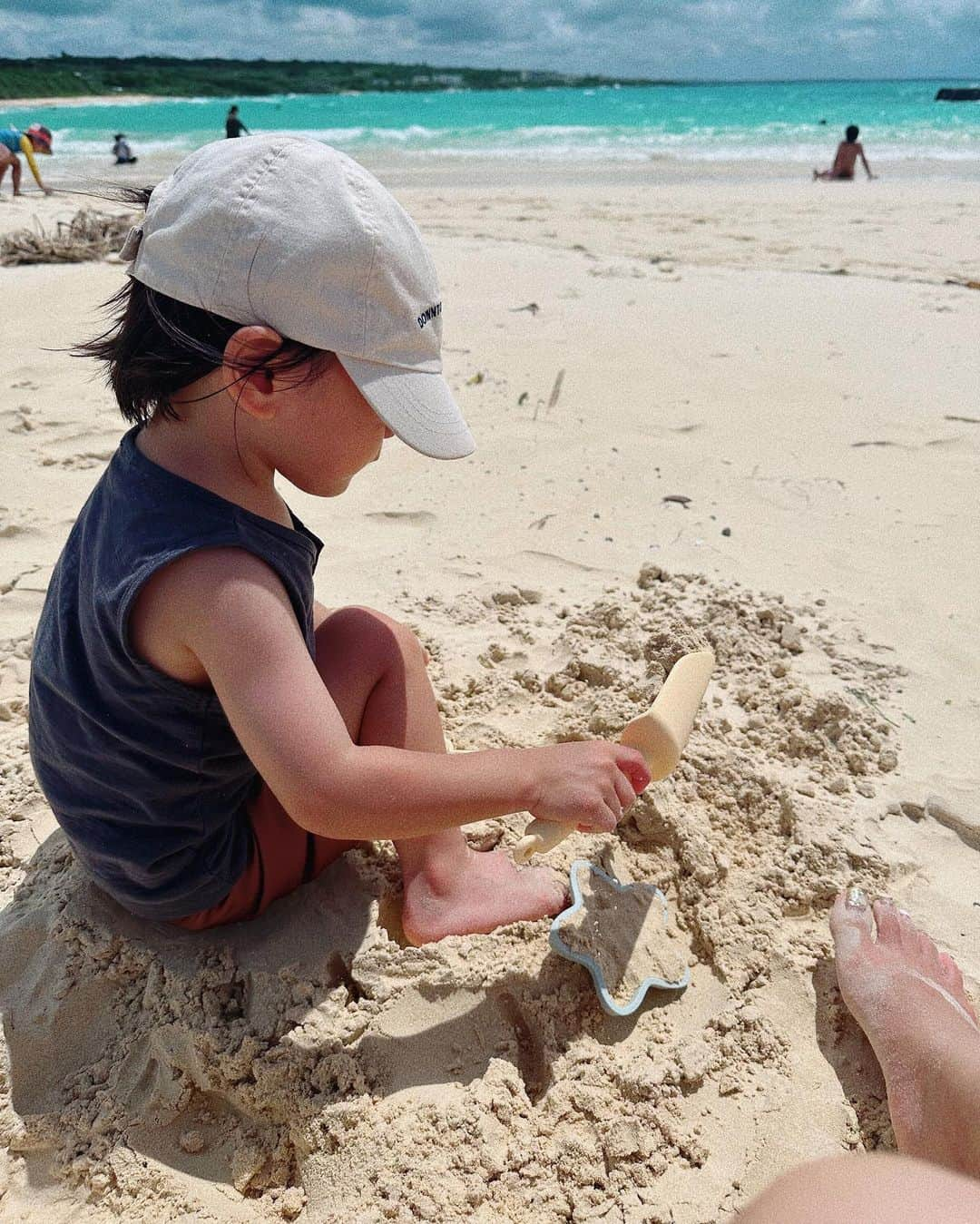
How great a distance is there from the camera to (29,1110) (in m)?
1.31

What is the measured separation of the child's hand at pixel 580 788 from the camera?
1256 millimetres

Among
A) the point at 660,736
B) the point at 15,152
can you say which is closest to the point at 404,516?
the point at 660,736

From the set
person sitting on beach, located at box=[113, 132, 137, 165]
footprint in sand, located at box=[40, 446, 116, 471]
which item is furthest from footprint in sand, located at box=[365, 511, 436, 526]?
person sitting on beach, located at box=[113, 132, 137, 165]

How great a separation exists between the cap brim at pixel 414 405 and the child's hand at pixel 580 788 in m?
0.43

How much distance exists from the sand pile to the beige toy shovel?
209mm

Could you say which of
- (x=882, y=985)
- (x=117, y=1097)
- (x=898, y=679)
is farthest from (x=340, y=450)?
(x=898, y=679)

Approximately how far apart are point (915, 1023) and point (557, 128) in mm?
23973

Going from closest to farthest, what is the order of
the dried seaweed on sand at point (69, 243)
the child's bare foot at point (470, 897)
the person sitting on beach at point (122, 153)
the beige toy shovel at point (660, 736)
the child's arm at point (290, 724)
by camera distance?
the child's arm at point (290, 724) → the beige toy shovel at point (660, 736) → the child's bare foot at point (470, 897) → the dried seaweed on sand at point (69, 243) → the person sitting on beach at point (122, 153)

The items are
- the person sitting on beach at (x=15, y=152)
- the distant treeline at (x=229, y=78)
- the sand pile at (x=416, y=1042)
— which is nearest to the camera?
the sand pile at (x=416, y=1042)

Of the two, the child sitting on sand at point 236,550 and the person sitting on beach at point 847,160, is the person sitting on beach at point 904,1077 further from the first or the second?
the person sitting on beach at point 847,160

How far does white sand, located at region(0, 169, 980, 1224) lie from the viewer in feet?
4.10

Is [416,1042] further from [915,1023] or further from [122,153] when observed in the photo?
[122,153]

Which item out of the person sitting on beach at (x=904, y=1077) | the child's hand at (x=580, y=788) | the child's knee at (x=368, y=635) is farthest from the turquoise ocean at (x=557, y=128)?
the person sitting on beach at (x=904, y=1077)

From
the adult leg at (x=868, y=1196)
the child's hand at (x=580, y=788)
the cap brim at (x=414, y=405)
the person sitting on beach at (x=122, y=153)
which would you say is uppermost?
the cap brim at (x=414, y=405)
